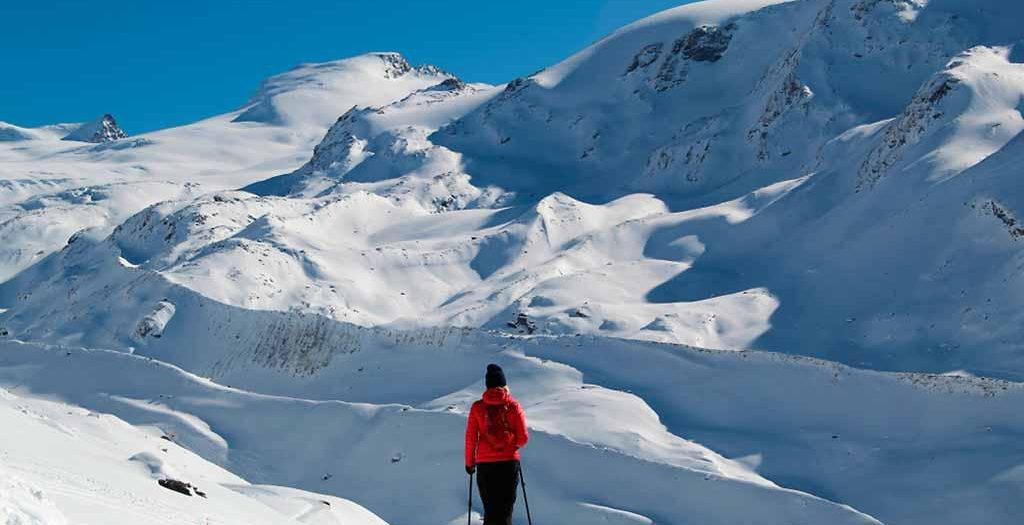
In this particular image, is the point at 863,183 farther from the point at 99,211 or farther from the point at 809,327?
the point at 99,211

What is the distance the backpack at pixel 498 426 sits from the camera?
390 inches

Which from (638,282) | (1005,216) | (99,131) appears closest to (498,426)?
(1005,216)

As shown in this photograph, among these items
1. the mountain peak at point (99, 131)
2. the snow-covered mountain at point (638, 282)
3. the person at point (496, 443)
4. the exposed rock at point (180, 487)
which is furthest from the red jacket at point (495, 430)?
the mountain peak at point (99, 131)

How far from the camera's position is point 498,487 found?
9.97m

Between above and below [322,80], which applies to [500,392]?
below

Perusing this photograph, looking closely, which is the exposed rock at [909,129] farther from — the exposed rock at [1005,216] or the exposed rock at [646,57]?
the exposed rock at [646,57]

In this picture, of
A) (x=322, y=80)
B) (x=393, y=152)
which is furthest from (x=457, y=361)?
(x=322, y=80)

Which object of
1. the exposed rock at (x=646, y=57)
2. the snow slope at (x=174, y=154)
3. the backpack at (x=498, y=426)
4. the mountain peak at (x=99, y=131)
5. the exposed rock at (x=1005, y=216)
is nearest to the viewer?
the backpack at (x=498, y=426)

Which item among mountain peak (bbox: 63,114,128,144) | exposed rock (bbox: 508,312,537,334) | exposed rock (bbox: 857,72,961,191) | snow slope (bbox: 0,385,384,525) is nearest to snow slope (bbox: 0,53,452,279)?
mountain peak (bbox: 63,114,128,144)

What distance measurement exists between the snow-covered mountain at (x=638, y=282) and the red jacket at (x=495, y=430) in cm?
998

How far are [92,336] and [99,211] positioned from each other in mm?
47025

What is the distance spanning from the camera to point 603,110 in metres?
72.2

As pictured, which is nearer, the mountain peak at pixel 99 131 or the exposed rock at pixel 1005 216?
the exposed rock at pixel 1005 216

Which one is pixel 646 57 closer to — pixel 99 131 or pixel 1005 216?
pixel 1005 216
